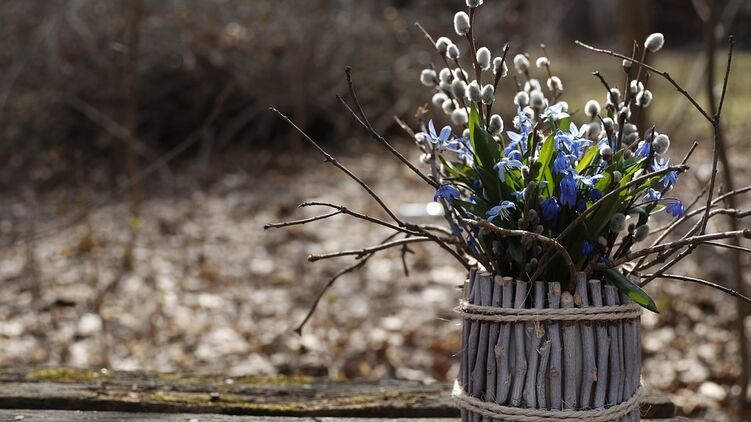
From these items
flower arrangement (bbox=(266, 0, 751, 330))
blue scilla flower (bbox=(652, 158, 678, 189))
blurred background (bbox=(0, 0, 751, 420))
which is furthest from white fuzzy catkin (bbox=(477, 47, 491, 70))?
blurred background (bbox=(0, 0, 751, 420))

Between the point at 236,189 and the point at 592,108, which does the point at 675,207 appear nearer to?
the point at 592,108

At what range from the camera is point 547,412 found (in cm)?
143

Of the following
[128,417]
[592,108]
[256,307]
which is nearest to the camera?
[592,108]

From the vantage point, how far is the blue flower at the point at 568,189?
4.50ft

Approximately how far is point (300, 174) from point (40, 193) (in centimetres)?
194

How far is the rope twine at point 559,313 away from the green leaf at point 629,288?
4cm

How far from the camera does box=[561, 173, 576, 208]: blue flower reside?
137cm

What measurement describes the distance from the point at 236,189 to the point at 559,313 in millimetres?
5403

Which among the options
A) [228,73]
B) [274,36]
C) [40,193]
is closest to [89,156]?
[40,193]

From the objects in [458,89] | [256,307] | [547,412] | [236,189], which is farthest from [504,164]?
[236,189]

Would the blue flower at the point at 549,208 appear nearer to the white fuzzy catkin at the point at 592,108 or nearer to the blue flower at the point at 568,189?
the blue flower at the point at 568,189

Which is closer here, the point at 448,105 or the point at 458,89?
the point at 458,89

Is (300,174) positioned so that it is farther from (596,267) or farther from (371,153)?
(596,267)

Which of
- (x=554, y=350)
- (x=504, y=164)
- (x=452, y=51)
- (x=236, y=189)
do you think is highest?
(x=236, y=189)
